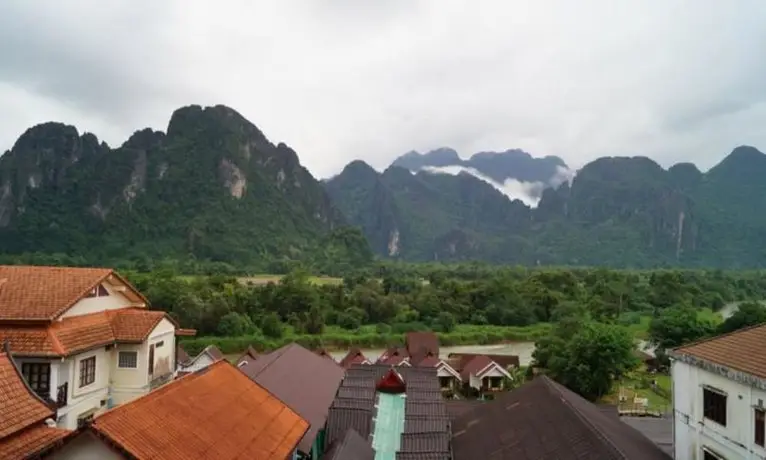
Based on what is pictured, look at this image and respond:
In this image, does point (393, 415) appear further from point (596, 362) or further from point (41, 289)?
point (596, 362)

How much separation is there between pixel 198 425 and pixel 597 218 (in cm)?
13834

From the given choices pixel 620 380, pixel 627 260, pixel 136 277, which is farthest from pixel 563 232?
pixel 620 380

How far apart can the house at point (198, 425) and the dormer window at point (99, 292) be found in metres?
3.33

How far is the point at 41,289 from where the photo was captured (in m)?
9.92

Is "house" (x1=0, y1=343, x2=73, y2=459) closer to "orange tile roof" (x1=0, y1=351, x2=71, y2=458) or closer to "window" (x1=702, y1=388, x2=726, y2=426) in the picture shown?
"orange tile roof" (x1=0, y1=351, x2=71, y2=458)

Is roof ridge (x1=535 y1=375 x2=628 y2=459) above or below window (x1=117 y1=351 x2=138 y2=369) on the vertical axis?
below

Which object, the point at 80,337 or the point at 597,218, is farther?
the point at 597,218

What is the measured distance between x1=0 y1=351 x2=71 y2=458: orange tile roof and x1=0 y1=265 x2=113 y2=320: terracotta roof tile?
10.2 feet

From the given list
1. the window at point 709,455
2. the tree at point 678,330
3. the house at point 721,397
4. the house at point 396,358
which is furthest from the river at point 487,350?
the window at point 709,455

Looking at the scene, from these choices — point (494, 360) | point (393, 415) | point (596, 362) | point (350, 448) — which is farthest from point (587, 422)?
point (494, 360)

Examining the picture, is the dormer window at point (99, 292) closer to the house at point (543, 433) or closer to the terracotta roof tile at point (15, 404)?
the terracotta roof tile at point (15, 404)

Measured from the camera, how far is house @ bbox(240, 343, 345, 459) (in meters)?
11.1

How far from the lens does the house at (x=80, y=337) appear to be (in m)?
8.94

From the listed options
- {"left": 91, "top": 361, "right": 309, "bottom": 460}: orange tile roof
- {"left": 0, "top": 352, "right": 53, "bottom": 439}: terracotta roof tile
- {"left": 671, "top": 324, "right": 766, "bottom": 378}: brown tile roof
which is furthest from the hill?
{"left": 0, "top": 352, "right": 53, "bottom": 439}: terracotta roof tile
